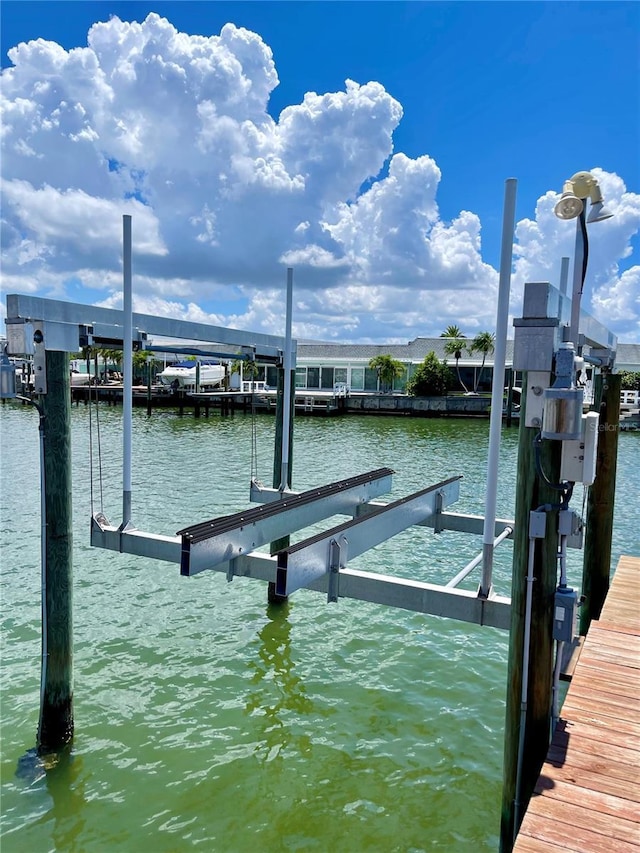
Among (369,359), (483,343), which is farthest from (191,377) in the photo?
(483,343)

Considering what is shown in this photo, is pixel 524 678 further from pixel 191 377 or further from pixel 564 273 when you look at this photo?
pixel 191 377

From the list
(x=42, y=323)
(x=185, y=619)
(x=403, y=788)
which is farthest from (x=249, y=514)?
(x=185, y=619)

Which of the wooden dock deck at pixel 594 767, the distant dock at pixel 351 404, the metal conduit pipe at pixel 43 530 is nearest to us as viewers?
the wooden dock deck at pixel 594 767

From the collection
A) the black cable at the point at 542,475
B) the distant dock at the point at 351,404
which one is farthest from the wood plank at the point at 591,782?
the distant dock at the point at 351,404

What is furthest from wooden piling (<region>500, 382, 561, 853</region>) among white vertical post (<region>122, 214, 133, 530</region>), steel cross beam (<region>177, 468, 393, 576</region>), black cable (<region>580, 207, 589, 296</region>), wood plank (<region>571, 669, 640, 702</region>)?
white vertical post (<region>122, 214, 133, 530</region>)

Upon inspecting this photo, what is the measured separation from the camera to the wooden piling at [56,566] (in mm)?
6055

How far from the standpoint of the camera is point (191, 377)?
6625 cm

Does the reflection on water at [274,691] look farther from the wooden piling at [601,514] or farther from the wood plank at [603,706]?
the wooden piling at [601,514]

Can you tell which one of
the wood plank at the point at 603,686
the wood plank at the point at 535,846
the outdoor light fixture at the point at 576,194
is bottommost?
the wood plank at the point at 535,846

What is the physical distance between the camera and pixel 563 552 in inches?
172

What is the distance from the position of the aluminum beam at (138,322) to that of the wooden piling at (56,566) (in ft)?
1.46

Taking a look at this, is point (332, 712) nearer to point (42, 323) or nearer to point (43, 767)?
point (43, 767)

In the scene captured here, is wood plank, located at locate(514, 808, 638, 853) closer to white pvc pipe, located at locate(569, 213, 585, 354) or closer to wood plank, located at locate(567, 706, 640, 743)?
wood plank, located at locate(567, 706, 640, 743)

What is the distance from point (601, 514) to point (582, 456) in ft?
18.6
